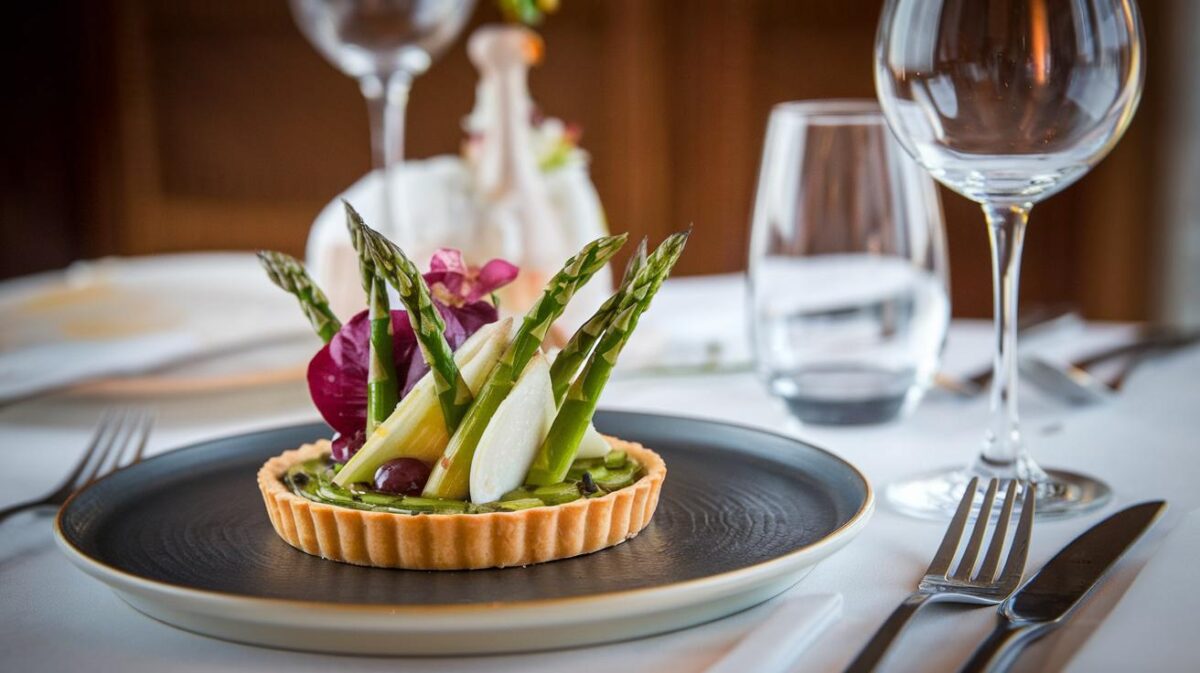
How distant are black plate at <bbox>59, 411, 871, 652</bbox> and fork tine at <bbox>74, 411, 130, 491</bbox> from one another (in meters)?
0.15

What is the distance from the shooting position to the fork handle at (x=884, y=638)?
0.70 m

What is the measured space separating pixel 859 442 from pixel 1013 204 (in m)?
0.37

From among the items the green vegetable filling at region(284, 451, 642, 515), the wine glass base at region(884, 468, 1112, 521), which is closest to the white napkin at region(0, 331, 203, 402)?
the green vegetable filling at region(284, 451, 642, 515)

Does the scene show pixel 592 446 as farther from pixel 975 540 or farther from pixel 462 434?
pixel 975 540

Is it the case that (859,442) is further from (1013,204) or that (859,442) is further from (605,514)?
(605,514)

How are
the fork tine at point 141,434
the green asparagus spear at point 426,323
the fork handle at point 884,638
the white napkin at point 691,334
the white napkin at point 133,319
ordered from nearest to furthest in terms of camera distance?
the fork handle at point 884,638 → the green asparagus spear at point 426,323 → the fork tine at point 141,434 → the white napkin at point 133,319 → the white napkin at point 691,334

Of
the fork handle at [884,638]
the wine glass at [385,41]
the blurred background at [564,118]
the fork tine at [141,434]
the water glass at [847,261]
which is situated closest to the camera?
the fork handle at [884,638]

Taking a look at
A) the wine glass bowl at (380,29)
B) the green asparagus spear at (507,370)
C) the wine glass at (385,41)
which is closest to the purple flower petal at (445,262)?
the green asparagus spear at (507,370)

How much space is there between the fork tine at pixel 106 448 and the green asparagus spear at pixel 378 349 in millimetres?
319

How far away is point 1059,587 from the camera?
860 mm

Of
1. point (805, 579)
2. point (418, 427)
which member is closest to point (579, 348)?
point (418, 427)

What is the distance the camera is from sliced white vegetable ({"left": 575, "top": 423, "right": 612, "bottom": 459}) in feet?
3.34

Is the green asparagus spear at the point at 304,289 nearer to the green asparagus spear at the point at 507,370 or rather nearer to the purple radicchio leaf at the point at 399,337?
the purple radicchio leaf at the point at 399,337

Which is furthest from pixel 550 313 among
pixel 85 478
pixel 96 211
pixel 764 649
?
pixel 96 211
